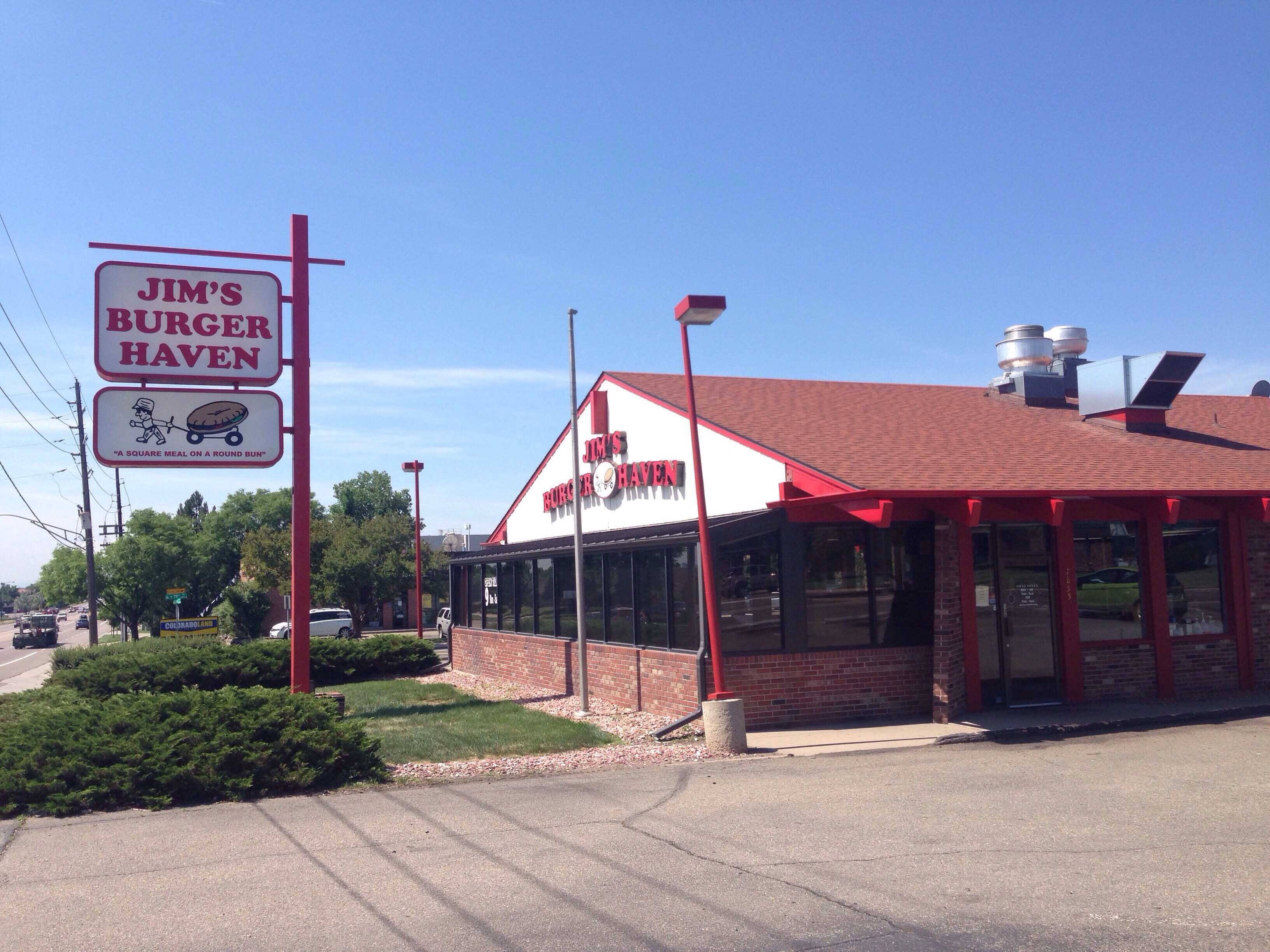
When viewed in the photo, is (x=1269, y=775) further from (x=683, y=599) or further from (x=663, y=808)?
(x=683, y=599)

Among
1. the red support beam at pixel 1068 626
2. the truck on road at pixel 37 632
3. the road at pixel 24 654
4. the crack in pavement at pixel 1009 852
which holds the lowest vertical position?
the road at pixel 24 654

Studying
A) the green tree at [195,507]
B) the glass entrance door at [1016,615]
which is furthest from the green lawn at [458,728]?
the green tree at [195,507]

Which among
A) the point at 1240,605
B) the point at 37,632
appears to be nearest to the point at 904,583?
the point at 1240,605

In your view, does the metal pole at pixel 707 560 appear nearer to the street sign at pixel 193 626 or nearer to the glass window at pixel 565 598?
the glass window at pixel 565 598

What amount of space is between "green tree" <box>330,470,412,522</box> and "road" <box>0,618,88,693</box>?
21.4 metres

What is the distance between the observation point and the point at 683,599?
48.4 feet

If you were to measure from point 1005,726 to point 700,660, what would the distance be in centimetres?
391

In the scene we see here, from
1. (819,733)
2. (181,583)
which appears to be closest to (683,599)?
(819,733)

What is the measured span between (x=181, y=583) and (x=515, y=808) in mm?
49462

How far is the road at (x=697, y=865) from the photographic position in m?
5.88

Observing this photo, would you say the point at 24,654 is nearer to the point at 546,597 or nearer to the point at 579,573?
the point at 546,597

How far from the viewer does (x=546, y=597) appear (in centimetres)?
2062

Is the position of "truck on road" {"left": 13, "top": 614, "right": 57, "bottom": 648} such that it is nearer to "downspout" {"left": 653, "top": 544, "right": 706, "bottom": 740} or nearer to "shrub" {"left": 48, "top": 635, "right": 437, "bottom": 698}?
"shrub" {"left": 48, "top": 635, "right": 437, "bottom": 698}

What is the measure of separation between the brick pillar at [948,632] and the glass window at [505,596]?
433 inches
